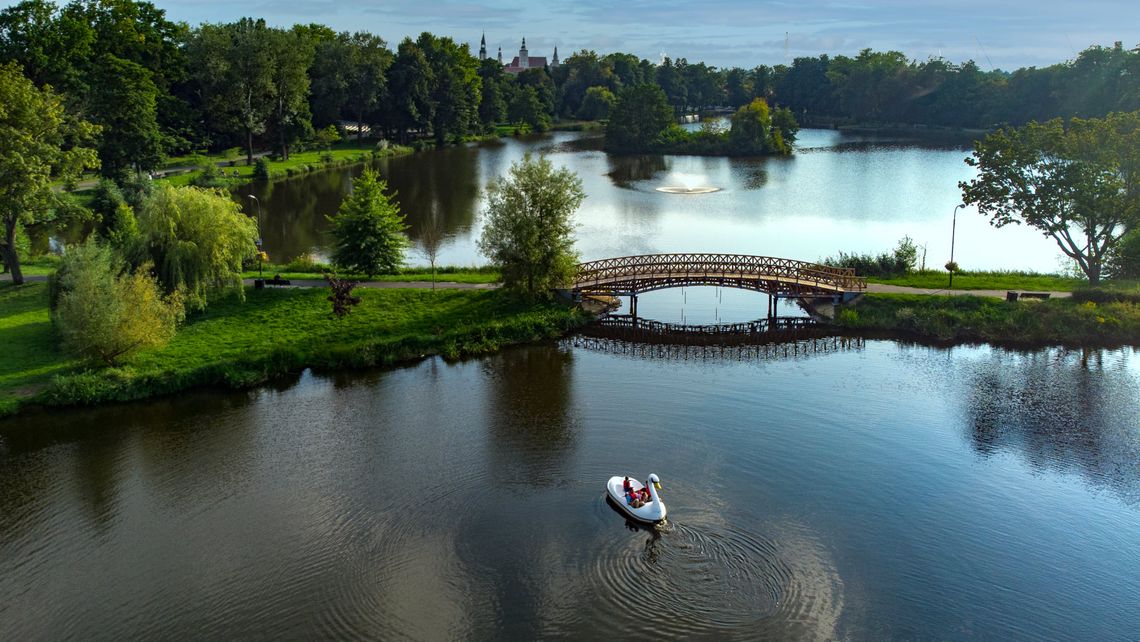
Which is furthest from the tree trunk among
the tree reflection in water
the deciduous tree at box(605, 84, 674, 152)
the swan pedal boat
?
the deciduous tree at box(605, 84, 674, 152)

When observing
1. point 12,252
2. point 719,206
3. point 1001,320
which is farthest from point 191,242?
point 719,206

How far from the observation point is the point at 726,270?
171ft

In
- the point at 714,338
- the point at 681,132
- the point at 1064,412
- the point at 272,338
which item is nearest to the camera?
the point at 1064,412

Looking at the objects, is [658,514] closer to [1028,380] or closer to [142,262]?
[1028,380]

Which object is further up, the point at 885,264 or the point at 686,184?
the point at 686,184

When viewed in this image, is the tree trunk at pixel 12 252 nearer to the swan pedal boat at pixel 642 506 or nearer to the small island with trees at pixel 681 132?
the swan pedal boat at pixel 642 506

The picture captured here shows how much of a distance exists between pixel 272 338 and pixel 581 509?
71.0ft

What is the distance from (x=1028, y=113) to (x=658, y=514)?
5361 inches

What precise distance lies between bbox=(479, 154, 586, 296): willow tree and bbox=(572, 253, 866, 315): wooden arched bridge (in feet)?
9.74

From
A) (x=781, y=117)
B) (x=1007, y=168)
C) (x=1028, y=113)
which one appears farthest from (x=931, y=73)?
(x=1007, y=168)

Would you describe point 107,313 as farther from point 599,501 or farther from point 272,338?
point 599,501

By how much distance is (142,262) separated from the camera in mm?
44188

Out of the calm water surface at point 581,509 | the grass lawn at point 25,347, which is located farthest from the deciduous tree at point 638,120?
the grass lawn at point 25,347

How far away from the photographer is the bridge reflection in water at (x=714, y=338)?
44.8m
